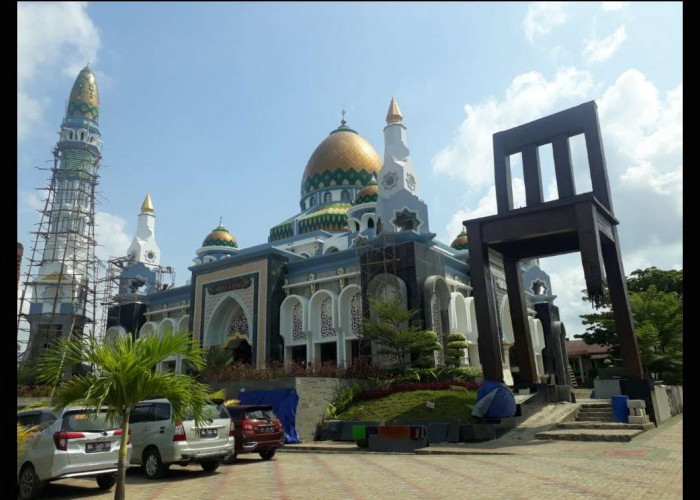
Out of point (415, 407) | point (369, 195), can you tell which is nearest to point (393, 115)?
point (369, 195)

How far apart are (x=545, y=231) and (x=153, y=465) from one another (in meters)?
11.4

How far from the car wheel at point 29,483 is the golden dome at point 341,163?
112 feet

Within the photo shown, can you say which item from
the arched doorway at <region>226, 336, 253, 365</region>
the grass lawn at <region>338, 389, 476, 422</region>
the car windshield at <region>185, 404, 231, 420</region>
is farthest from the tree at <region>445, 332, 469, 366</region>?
the car windshield at <region>185, 404, 231, 420</region>

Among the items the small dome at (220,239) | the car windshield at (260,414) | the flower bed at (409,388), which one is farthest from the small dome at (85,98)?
the car windshield at (260,414)

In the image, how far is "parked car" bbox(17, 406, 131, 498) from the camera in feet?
24.4

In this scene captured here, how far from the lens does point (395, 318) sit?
67.9ft

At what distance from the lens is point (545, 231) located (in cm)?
1525

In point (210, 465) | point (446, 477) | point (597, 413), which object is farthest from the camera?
point (597, 413)

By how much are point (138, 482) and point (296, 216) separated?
1263 inches

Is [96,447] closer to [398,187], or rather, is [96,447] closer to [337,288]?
[337,288]

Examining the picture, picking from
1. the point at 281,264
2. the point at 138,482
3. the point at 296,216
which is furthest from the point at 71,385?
the point at 296,216

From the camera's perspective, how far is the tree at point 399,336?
800 inches

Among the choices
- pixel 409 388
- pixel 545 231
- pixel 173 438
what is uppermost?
pixel 545 231
